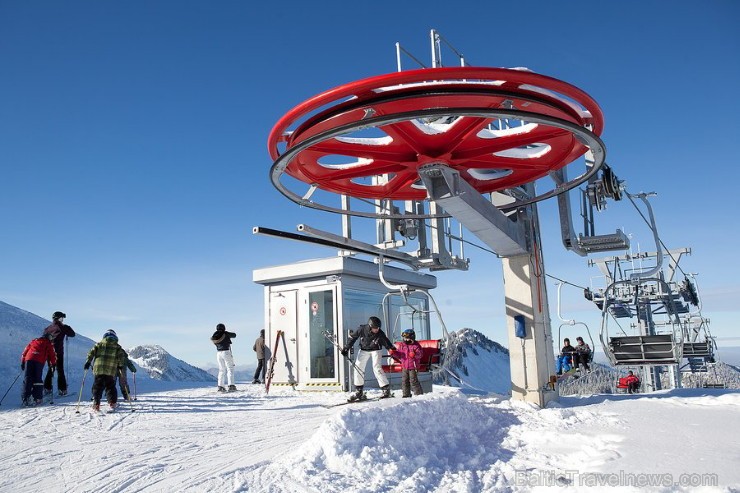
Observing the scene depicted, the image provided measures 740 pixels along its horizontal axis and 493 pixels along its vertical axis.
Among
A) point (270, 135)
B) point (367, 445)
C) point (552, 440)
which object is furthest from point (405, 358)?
point (270, 135)

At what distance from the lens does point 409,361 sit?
9906 mm

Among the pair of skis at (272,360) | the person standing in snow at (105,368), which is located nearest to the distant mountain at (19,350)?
the person standing in snow at (105,368)

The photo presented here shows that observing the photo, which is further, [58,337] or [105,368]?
[58,337]

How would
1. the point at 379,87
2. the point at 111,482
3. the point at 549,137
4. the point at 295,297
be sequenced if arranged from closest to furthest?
the point at 379,87
the point at 111,482
the point at 549,137
the point at 295,297

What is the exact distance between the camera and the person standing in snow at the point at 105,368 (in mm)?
9062

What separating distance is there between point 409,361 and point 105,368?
5.06m

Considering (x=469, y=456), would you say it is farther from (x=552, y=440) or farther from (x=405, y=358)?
(x=405, y=358)

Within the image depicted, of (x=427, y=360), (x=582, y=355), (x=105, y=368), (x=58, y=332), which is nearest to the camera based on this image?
(x=105, y=368)

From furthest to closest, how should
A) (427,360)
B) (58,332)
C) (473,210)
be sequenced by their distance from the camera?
(427,360), (58,332), (473,210)

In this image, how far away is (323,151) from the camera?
20.9ft

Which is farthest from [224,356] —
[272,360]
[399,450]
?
[399,450]

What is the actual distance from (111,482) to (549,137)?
221 inches

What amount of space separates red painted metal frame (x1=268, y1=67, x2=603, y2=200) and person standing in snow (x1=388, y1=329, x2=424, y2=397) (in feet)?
9.79

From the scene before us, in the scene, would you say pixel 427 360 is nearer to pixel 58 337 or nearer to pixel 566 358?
pixel 566 358
